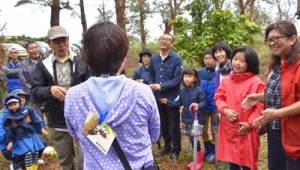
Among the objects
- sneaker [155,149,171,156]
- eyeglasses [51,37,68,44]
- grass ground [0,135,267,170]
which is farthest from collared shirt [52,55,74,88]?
sneaker [155,149,171,156]

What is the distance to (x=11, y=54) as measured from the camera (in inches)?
235

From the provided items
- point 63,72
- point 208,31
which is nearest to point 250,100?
point 63,72

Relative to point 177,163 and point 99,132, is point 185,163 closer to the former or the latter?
point 177,163

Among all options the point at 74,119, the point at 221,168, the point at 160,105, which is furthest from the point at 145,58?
the point at 74,119

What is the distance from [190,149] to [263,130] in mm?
2026

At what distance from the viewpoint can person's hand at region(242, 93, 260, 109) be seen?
8.32 feet

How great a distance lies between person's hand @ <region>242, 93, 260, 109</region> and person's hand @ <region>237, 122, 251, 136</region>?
0.64 ft

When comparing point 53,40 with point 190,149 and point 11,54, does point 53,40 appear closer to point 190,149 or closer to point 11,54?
point 190,149

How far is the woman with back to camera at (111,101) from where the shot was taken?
4.91 ft

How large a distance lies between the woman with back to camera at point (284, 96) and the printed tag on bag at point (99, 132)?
1.16 metres

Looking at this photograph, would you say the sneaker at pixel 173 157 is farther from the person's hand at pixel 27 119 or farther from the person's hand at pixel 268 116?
the person's hand at pixel 268 116

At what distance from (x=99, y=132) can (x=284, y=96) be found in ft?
4.72

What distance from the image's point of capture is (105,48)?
1.47 m

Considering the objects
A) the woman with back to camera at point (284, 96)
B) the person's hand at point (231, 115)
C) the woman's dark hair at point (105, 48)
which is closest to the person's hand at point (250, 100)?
the woman with back to camera at point (284, 96)
